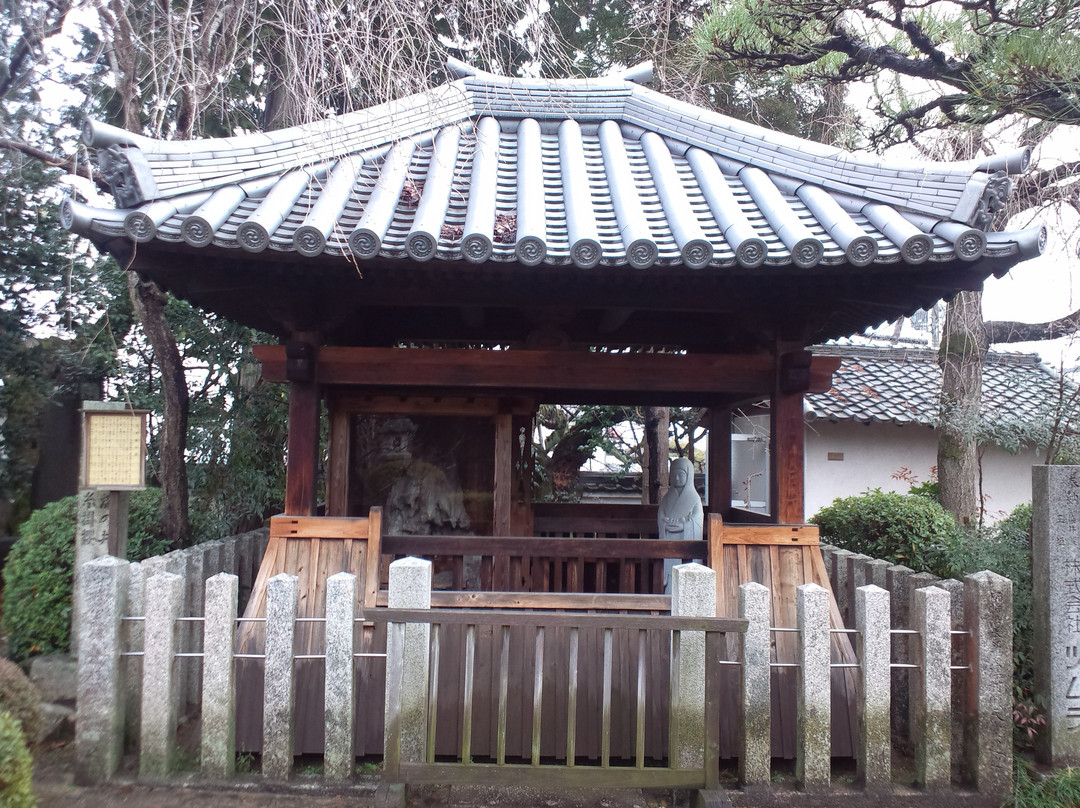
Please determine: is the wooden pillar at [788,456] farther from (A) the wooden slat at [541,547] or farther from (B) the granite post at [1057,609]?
(B) the granite post at [1057,609]

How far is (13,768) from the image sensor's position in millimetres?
2631

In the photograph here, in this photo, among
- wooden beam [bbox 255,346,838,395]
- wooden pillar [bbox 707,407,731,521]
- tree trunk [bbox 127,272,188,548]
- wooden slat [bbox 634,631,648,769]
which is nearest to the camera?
wooden slat [bbox 634,631,648,769]

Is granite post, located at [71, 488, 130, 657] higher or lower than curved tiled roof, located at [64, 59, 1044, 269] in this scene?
lower

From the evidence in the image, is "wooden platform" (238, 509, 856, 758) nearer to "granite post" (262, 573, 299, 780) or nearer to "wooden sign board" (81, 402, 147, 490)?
"granite post" (262, 573, 299, 780)

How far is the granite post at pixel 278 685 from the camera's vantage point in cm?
345

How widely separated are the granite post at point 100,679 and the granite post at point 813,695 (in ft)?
11.8

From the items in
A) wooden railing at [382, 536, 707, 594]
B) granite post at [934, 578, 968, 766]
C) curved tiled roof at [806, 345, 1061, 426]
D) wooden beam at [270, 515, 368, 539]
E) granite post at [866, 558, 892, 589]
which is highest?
curved tiled roof at [806, 345, 1061, 426]

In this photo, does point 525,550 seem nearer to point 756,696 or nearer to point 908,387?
point 756,696

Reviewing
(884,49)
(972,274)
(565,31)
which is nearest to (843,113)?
(884,49)

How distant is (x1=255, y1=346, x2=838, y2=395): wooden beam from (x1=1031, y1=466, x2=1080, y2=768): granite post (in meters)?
1.46

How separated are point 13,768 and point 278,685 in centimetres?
110

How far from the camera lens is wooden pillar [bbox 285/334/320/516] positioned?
450cm

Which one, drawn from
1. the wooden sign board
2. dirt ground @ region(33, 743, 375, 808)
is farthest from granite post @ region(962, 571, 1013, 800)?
the wooden sign board

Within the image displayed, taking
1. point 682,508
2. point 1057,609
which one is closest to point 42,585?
point 682,508
